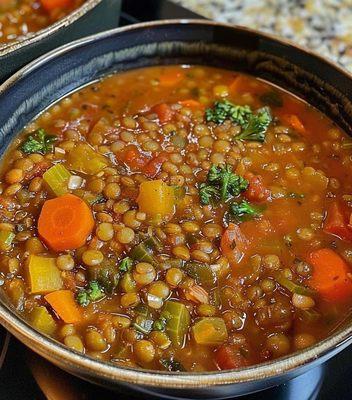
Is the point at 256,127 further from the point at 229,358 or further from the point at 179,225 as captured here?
the point at 229,358

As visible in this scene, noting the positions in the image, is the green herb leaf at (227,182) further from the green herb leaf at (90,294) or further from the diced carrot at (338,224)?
the green herb leaf at (90,294)

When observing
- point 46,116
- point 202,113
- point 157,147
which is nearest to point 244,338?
point 157,147

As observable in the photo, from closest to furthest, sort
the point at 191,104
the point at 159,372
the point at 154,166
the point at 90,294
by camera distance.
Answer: the point at 159,372 < the point at 90,294 < the point at 154,166 < the point at 191,104

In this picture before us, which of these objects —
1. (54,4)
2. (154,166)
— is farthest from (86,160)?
(54,4)

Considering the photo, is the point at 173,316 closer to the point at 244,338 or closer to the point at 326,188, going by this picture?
the point at 244,338

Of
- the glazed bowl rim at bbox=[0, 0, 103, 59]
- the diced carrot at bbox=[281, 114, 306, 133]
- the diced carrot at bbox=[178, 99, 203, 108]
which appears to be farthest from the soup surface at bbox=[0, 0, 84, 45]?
the diced carrot at bbox=[281, 114, 306, 133]

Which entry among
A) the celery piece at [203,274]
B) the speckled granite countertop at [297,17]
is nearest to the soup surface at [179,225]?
the celery piece at [203,274]
